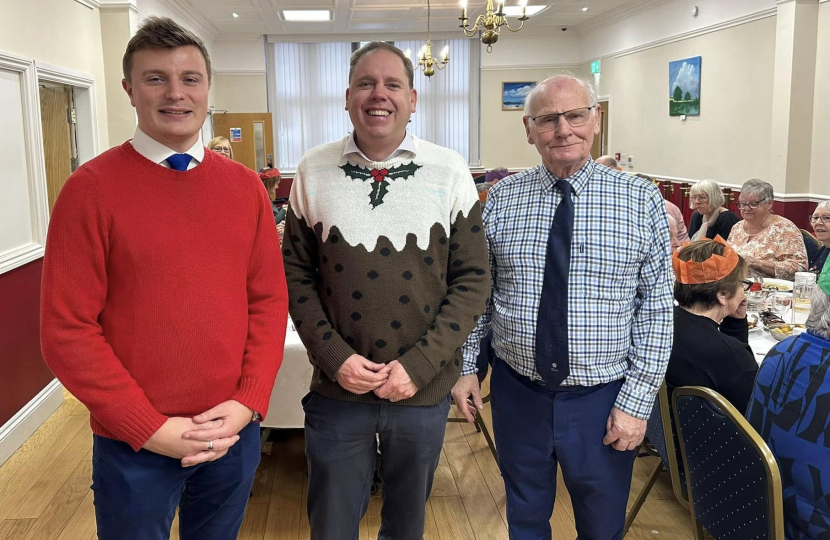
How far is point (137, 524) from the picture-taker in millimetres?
1423

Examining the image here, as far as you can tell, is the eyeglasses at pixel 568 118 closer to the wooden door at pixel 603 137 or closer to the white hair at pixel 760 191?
the white hair at pixel 760 191

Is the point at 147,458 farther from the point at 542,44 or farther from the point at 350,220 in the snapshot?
the point at 542,44

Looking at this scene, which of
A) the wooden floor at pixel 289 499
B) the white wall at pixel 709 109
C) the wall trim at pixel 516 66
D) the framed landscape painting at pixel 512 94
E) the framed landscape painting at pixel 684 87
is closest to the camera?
the wooden floor at pixel 289 499

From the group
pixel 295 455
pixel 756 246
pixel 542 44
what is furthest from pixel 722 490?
pixel 542 44

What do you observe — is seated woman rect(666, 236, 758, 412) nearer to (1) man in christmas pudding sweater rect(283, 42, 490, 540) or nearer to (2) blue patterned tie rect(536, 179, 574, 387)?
(2) blue patterned tie rect(536, 179, 574, 387)

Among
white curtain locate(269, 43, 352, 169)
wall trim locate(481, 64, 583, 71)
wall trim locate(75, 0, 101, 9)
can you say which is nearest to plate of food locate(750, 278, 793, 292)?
wall trim locate(75, 0, 101, 9)

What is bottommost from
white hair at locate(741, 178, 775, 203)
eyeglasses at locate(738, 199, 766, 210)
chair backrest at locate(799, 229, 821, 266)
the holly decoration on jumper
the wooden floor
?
the wooden floor

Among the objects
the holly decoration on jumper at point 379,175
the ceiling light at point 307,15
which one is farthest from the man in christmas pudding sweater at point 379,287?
the ceiling light at point 307,15

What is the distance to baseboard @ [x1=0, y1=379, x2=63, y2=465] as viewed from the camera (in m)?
3.49

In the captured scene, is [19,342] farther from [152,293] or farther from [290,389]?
[152,293]

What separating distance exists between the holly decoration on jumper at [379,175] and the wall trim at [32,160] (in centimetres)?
280

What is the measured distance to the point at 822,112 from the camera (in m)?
6.17

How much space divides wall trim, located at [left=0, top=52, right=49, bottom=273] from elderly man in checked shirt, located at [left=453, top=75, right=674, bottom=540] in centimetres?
306

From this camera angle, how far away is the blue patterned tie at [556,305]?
1758 millimetres
